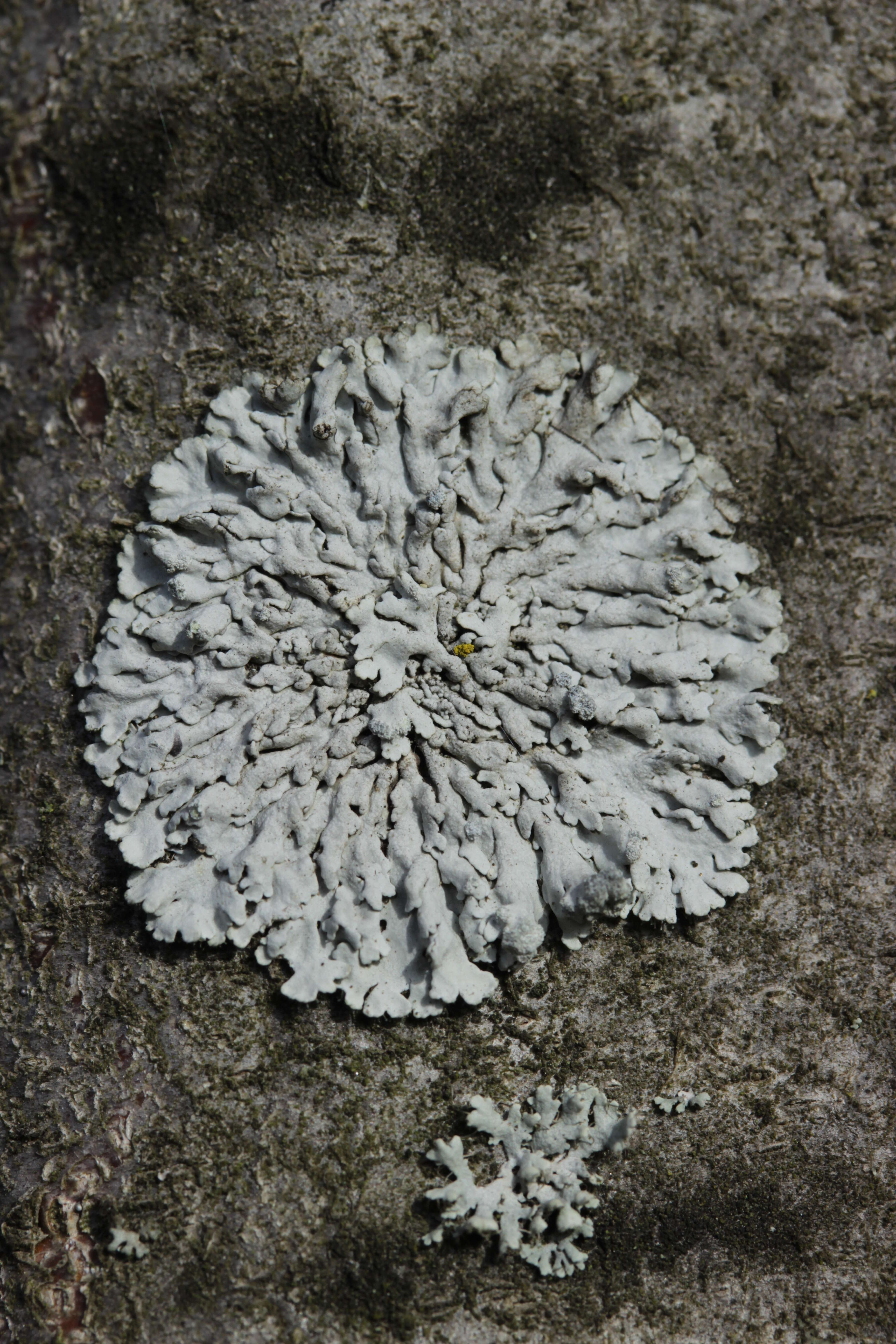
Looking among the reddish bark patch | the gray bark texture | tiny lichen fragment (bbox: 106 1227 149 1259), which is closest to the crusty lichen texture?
the gray bark texture

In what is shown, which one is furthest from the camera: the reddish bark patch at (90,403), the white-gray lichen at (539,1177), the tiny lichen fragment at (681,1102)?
the reddish bark patch at (90,403)

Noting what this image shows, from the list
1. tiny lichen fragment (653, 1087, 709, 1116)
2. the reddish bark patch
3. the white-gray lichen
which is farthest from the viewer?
Result: the reddish bark patch

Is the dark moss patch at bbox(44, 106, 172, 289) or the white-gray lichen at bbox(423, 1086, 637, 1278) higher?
the dark moss patch at bbox(44, 106, 172, 289)

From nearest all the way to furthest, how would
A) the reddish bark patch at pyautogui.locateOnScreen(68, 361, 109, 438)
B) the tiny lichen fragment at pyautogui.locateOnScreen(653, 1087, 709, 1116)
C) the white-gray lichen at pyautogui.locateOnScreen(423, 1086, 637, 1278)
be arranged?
the white-gray lichen at pyautogui.locateOnScreen(423, 1086, 637, 1278) < the tiny lichen fragment at pyautogui.locateOnScreen(653, 1087, 709, 1116) < the reddish bark patch at pyautogui.locateOnScreen(68, 361, 109, 438)

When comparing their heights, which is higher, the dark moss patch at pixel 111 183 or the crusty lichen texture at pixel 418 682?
the dark moss patch at pixel 111 183

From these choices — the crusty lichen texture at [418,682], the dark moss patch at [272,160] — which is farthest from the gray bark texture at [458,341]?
the crusty lichen texture at [418,682]

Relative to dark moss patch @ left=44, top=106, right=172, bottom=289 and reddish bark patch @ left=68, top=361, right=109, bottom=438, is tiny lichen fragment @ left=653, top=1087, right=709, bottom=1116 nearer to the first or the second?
reddish bark patch @ left=68, top=361, right=109, bottom=438

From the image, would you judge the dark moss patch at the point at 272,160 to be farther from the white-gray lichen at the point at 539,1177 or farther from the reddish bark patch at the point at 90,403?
the white-gray lichen at the point at 539,1177
